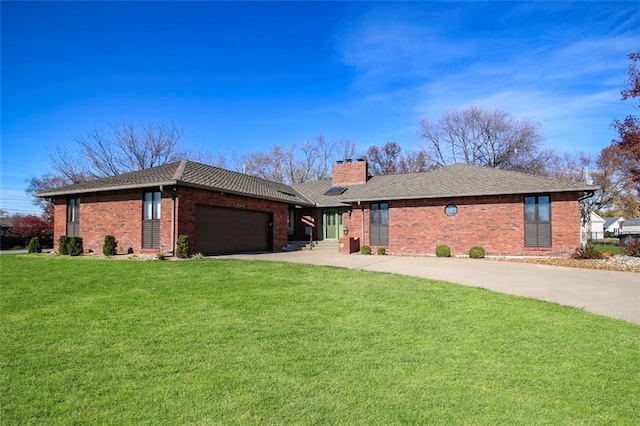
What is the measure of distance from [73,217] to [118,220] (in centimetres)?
365

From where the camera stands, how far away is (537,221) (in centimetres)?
1706

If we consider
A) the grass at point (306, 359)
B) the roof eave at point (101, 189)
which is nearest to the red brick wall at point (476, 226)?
the roof eave at point (101, 189)

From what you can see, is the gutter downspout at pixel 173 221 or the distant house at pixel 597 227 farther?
the distant house at pixel 597 227

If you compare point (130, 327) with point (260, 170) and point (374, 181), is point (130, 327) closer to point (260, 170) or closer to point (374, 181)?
point (374, 181)

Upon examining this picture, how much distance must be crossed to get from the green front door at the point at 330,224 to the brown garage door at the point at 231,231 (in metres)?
4.34

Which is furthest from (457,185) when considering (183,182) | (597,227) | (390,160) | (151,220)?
(597,227)

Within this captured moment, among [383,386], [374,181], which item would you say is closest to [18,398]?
[383,386]

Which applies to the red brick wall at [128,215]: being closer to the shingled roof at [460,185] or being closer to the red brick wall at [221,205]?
the red brick wall at [221,205]

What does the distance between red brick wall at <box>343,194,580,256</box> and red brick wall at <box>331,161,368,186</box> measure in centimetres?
505

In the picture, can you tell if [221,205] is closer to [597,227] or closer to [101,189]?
[101,189]

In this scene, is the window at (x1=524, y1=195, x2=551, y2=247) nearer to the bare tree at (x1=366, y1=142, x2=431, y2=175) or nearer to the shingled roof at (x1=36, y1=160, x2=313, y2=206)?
the shingled roof at (x1=36, y1=160, x2=313, y2=206)

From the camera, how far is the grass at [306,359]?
3133 millimetres

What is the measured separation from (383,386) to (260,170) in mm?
41240

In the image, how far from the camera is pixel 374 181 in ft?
79.8
